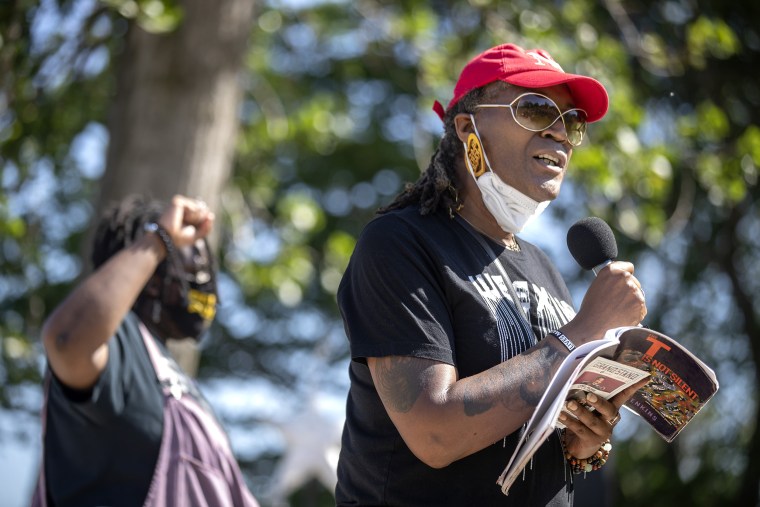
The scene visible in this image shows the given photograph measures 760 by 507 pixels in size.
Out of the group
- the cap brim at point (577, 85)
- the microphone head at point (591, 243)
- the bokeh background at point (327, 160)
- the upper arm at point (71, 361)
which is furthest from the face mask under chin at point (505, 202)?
the bokeh background at point (327, 160)

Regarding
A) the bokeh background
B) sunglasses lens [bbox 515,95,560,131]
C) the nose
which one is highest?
sunglasses lens [bbox 515,95,560,131]

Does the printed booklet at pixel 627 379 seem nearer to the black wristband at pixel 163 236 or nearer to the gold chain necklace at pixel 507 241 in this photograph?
the gold chain necklace at pixel 507 241

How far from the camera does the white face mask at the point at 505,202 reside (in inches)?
105

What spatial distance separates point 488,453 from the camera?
237 centimetres

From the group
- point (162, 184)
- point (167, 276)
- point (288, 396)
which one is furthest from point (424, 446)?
point (288, 396)

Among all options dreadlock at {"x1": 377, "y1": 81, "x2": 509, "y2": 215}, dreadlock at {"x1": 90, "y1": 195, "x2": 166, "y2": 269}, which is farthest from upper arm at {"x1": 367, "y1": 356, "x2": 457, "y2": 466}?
dreadlock at {"x1": 90, "y1": 195, "x2": 166, "y2": 269}

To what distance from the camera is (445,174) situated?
273 cm

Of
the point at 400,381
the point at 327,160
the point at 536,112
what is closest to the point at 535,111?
the point at 536,112

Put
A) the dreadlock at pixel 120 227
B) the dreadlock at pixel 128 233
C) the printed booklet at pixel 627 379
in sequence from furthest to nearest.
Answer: the dreadlock at pixel 120 227, the dreadlock at pixel 128 233, the printed booklet at pixel 627 379

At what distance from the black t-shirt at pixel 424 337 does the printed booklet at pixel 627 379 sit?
0.41ft

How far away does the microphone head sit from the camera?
2590 millimetres

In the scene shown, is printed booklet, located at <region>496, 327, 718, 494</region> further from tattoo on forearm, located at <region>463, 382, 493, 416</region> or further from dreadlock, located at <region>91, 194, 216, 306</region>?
dreadlock, located at <region>91, 194, 216, 306</region>

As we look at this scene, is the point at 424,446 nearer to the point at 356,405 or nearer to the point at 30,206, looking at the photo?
the point at 356,405

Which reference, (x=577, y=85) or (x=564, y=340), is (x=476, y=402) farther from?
(x=577, y=85)
